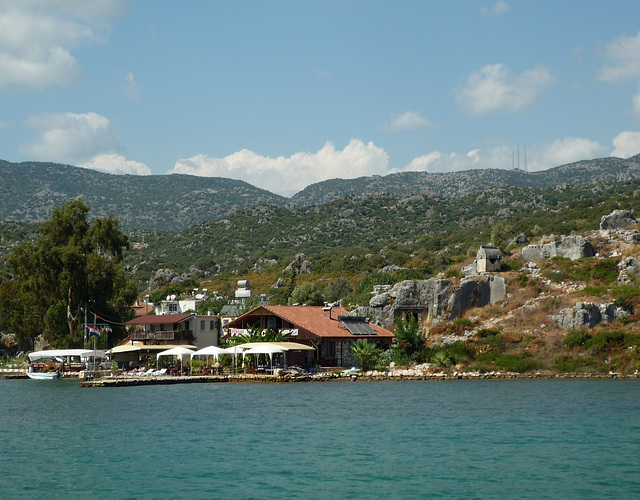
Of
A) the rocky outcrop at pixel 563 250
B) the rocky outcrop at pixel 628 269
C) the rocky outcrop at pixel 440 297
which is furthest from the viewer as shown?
the rocky outcrop at pixel 563 250

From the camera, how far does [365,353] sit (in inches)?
2301

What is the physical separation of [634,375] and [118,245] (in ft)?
159

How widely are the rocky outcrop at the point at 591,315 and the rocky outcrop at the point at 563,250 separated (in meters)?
14.4

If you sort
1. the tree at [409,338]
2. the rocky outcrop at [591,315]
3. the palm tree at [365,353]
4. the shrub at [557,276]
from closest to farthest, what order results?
the rocky outcrop at [591,315] → the palm tree at [365,353] → the tree at [409,338] → the shrub at [557,276]

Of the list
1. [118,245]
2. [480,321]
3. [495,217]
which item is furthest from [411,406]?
[495,217]

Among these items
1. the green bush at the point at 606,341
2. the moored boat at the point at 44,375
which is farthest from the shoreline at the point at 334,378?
the moored boat at the point at 44,375

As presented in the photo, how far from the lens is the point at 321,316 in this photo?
64812 millimetres

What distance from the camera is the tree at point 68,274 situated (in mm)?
66188

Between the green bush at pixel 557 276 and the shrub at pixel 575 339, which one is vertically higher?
the green bush at pixel 557 276

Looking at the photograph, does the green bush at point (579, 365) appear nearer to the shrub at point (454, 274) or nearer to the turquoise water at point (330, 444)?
the turquoise water at point (330, 444)

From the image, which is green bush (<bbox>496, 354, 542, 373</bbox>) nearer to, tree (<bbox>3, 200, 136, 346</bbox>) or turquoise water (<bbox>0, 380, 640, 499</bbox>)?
turquoise water (<bbox>0, 380, 640, 499</bbox>)

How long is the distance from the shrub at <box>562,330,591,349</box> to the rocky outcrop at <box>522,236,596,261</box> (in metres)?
17.0

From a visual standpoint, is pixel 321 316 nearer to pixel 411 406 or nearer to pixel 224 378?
pixel 224 378

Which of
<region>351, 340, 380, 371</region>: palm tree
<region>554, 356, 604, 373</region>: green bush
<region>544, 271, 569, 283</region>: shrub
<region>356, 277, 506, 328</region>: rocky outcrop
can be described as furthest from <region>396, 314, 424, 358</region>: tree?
<region>544, 271, 569, 283</region>: shrub
